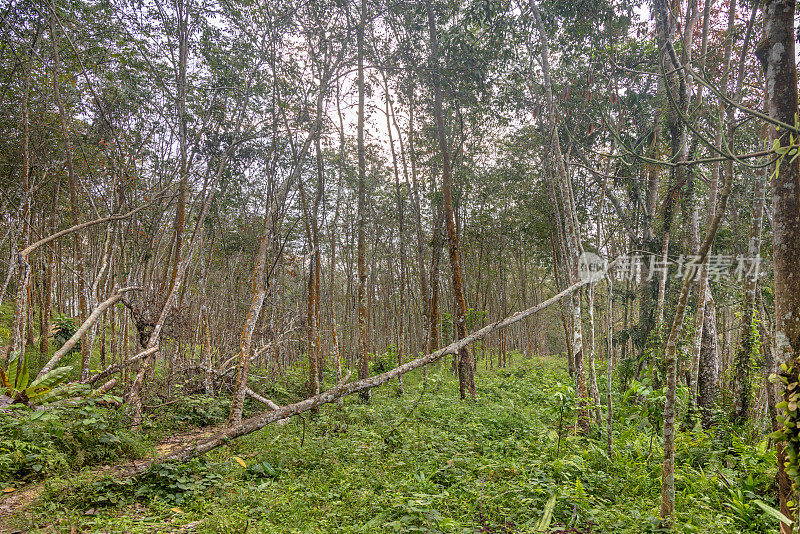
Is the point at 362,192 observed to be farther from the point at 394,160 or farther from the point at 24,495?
the point at 24,495

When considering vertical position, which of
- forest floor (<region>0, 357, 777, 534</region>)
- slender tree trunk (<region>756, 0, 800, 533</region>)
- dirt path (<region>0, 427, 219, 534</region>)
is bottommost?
forest floor (<region>0, 357, 777, 534</region>)

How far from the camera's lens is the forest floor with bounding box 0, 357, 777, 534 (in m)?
3.59

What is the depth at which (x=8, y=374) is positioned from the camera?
4.59m

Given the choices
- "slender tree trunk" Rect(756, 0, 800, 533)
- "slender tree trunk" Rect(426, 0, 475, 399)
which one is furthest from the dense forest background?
"slender tree trunk" Rect(756, 0, 800, 533)

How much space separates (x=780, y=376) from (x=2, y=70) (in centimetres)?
1247

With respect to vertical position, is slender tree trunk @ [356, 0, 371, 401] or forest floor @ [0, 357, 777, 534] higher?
slender tree trunk @ [356, 0, 371, 401]

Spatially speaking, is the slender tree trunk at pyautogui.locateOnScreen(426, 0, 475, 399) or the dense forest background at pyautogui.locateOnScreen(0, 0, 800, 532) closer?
the dense forest background at pyautogui.locateOnScreen(0, 0, 800, 532)

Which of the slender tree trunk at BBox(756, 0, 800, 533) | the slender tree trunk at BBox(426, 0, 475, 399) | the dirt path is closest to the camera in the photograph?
the slender tree trunk at BBox(756, 0, 800, 533)

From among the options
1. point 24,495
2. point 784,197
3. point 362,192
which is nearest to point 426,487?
point 784,197

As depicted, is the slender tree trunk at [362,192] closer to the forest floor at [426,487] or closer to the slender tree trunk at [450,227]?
the slender tree trunk at [450,227]

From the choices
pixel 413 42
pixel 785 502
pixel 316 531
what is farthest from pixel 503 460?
pixel 413 42

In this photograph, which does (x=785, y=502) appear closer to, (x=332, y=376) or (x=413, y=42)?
(x=413, y=42)

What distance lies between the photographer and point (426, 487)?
13.7 ft

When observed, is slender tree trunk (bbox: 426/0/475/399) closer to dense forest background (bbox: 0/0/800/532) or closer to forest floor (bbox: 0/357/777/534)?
dense forest background (bbox: 0/0/800/532)
